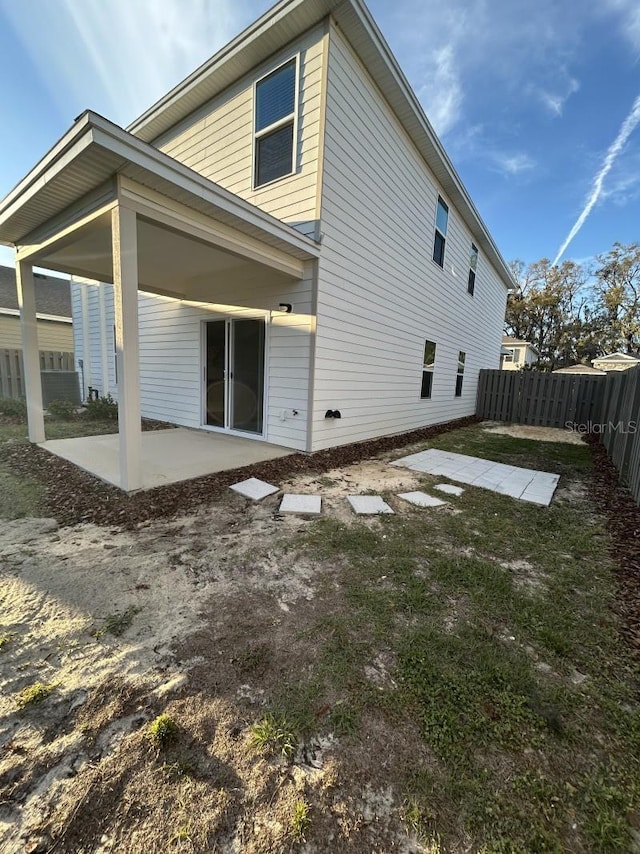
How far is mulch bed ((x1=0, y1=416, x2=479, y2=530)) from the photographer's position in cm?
334

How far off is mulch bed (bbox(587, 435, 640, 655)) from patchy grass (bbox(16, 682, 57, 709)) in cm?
294

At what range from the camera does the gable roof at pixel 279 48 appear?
4605 mm

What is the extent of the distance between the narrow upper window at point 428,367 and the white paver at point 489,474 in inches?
125

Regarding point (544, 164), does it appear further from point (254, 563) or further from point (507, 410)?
point (254, 563)

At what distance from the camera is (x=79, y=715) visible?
56.2 inches

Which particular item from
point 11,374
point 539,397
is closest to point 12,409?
point 11,374

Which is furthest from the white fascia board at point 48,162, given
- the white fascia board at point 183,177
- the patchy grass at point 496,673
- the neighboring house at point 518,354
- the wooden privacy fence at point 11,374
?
the neighboring house at point 518,354

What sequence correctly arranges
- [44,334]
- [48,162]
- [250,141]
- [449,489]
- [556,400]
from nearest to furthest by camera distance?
[48,162], [449,489], [250,141], [556,400], [44,334]

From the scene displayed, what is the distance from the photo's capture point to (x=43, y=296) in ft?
50.5

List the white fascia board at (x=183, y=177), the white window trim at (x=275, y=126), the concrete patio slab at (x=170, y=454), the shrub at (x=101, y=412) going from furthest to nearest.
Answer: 1. the shrub at (x=101, y=412)
2. the white window trim at (x=275, y=126)
3. the concrete patio slab at (x=170, y=454)
4. the white fascia board at (x=183, y=177)

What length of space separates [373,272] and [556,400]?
8.58 metres

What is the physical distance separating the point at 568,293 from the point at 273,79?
108 ft

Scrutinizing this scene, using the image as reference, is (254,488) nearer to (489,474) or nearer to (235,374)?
(235,374)

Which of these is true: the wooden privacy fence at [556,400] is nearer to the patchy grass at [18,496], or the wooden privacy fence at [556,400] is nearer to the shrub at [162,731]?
the shrub at [162,731]
